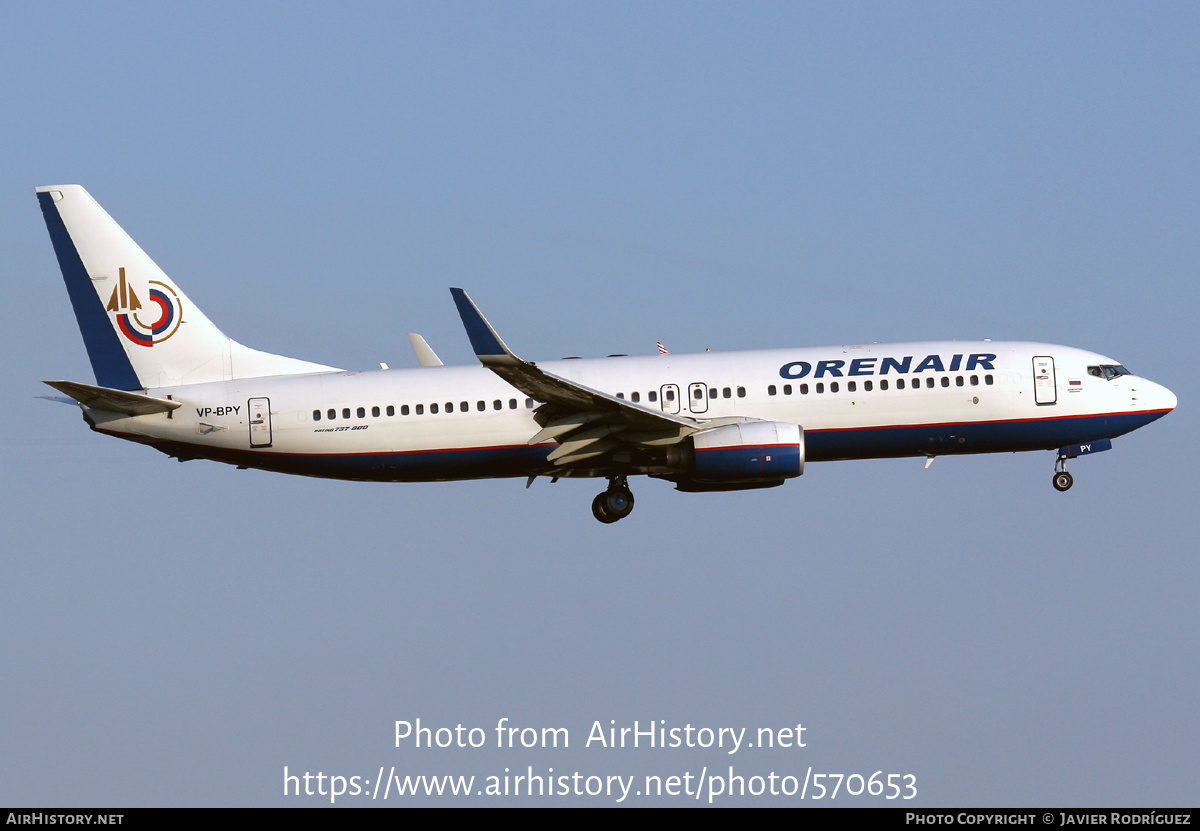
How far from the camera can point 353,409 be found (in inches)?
1736

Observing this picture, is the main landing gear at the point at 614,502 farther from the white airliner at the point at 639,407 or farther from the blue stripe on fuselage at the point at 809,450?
the blue stripe on fuselage at the point at 809,450

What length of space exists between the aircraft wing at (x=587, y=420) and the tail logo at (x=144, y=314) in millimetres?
12346

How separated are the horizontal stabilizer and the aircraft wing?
36.5ft

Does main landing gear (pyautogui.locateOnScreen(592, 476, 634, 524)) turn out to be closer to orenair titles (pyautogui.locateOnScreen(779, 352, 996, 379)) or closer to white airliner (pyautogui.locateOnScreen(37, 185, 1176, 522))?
white airliner (pyautogui.locateOnScreen(37, 185, 1176, 522))

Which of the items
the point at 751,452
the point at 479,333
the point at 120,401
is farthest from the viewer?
the point at 120,401

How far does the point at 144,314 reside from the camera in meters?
46.1

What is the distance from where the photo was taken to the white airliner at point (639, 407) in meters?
43.5

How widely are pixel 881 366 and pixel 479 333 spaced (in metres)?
12.9

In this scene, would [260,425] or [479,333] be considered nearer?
[479,333]

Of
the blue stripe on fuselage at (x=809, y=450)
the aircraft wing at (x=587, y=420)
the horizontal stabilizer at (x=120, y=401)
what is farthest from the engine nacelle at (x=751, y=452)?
the horizontal stabilizer at (x=120, y=401)

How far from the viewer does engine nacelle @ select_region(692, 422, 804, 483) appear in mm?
41781

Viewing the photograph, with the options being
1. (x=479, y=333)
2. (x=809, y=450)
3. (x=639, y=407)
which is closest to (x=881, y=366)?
(x=809, y=450)

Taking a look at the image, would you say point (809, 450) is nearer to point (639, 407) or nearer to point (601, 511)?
point (639, 407)

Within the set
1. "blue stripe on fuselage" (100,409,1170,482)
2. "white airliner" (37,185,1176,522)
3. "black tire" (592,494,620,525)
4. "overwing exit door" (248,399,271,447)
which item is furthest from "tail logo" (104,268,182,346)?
"black tire" (592,494,620,525)
